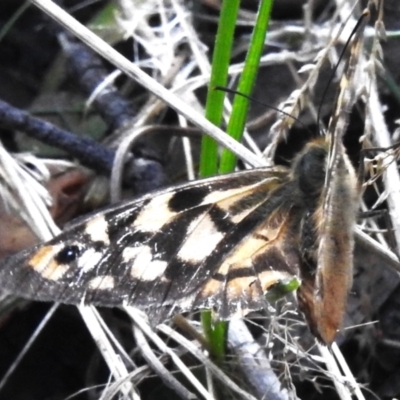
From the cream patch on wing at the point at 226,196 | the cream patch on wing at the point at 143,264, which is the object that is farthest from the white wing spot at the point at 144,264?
the cream patch on wing at the point at 226,196

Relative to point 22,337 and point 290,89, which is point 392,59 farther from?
point 22,337

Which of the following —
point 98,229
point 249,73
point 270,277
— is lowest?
point 270,277

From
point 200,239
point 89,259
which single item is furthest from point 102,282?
point 200,239

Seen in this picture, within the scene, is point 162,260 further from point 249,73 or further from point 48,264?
point 249,73

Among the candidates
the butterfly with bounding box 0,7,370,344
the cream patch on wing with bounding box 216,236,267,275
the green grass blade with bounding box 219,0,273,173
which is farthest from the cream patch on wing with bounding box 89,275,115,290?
the green grass blade with bounding box 219,0,273,173

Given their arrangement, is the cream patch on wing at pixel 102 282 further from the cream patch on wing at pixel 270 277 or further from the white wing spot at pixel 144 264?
the cream patch on wing at pixel 270 277

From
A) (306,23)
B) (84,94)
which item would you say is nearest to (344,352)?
(306,23)
